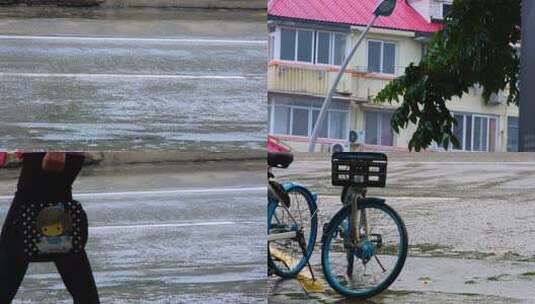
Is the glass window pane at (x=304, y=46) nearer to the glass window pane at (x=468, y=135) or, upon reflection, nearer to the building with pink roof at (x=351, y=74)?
the building with pink roof at (x=351, y=74)

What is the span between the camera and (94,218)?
2438 millimetres

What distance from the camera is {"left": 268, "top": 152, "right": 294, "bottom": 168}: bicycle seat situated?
2.89 metres

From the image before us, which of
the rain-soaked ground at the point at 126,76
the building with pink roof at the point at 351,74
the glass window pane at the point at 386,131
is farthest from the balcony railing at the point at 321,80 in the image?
the rain-soaked ground at the point at 126,76

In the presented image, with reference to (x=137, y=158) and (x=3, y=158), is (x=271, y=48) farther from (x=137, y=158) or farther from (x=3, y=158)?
(x=3, y=158)

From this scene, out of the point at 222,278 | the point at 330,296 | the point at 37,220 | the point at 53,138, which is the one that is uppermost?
the point at 53,138

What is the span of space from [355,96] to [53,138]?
0.94 metres

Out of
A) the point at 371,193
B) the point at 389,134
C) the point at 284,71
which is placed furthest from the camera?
the point at 371,193

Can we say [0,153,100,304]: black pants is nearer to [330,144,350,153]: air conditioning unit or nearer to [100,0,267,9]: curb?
[100,0,267,9]: curb

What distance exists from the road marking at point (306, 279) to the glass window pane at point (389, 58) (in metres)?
0.80

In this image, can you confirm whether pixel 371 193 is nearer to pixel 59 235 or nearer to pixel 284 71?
pixel 284 71

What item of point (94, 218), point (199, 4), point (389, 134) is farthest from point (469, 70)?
point (94, 218)

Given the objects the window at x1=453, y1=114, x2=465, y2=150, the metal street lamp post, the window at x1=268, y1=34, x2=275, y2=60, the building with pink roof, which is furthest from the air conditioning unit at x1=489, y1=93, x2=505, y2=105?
the window at x1=268, y1=34, x2=275, y2=60

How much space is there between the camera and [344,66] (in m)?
2.82

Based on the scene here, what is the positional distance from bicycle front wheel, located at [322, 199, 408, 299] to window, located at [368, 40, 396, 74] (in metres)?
0.56
